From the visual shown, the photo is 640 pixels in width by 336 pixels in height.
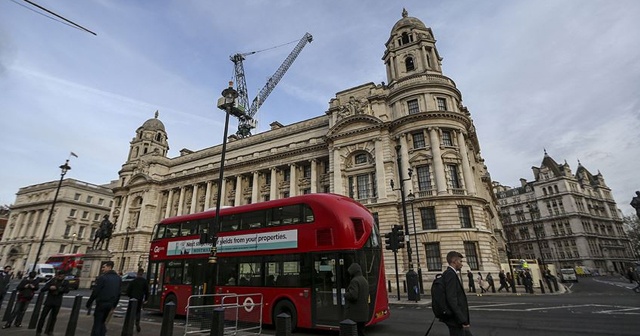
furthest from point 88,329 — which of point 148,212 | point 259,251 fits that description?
point 148,212

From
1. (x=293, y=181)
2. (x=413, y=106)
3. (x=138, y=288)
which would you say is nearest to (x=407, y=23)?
(x=413, y=106)

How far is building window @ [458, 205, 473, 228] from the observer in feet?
88.7

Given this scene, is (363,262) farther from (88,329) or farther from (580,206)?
(580,206)

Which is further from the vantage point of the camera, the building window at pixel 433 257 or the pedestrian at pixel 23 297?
the building window at pixel 433 257

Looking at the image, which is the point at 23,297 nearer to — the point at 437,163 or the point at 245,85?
the point at 437,163

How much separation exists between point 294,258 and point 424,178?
22.2 meters

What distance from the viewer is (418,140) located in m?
30.6

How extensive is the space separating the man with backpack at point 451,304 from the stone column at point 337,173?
1049 inches

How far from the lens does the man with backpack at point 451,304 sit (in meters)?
4.85

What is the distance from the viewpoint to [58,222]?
6456 cm

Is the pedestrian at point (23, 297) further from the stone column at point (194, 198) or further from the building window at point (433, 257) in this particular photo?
the stone column at point (194, 198)

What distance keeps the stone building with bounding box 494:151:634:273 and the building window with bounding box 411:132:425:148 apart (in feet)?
156

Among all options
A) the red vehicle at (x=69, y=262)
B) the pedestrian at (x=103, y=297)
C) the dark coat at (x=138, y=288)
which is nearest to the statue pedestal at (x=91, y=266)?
the red vehicle at (x=69, y=262)

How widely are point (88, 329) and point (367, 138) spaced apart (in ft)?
89.2
